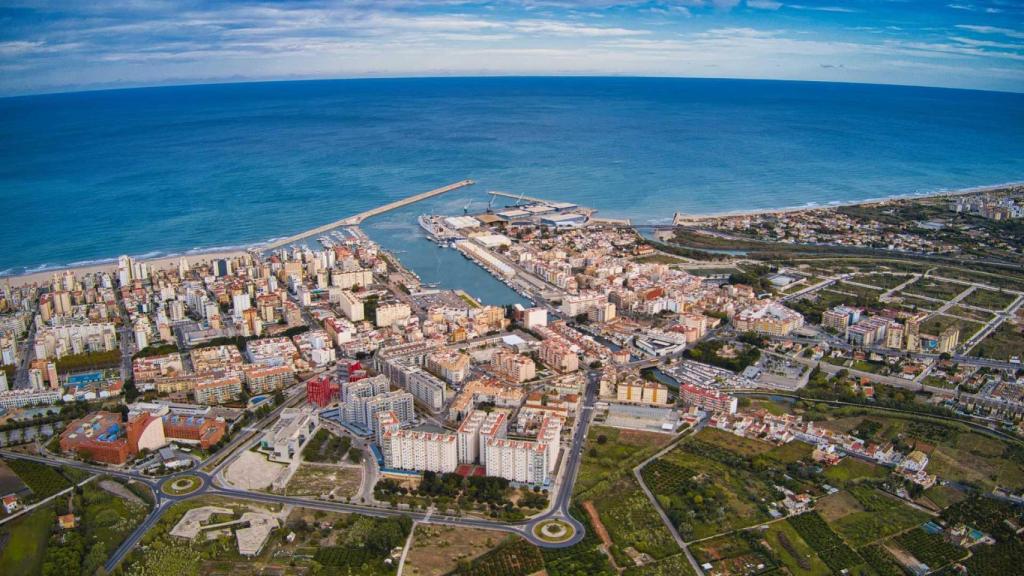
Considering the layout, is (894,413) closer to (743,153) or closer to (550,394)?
(550,394)

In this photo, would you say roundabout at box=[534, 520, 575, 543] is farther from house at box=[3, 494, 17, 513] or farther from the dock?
the dock

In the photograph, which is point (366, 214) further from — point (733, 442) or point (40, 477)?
point (733, 442)

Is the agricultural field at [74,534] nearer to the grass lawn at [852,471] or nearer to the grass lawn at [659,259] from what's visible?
the grass lawn at [852,471]

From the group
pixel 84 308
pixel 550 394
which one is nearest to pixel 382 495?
pixel 550 394

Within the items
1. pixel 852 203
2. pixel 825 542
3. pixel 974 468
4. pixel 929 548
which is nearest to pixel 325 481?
pixel 825 542

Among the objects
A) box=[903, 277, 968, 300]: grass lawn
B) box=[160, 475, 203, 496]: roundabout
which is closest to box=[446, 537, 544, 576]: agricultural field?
box=[160, 475, 203, 496]: roundabout
